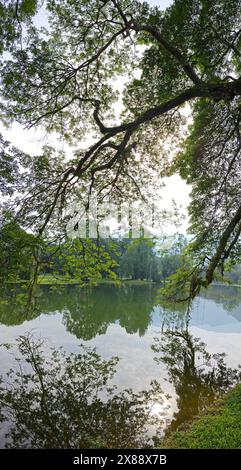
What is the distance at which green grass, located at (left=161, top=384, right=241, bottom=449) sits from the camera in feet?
14.7

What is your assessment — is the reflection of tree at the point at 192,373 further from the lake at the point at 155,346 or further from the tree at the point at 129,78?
the tree at the point at 129,78

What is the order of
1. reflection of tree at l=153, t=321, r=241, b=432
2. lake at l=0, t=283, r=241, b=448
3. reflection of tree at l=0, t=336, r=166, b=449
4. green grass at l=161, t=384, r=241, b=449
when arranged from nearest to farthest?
green grass at l=161, t=384, r=241, b=449
reflection of tree at l=0, t=336, r=166, b=449
reflection of tree at l=153, t=321, r=241, b=432
lake at l=0, t=283, r=241, b=448

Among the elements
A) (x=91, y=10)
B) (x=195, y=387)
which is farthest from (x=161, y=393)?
(x=91, y=10)

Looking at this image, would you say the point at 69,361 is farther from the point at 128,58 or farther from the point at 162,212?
the point at 128,58

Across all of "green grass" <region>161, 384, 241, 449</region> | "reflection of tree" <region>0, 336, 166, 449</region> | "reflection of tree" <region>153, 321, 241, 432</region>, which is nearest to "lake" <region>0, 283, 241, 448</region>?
"reflection of tree" <region>153, 321, 241, 432</region>

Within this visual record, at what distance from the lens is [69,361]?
32.9 feet

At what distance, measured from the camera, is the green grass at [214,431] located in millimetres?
4470

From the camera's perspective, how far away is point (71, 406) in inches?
281

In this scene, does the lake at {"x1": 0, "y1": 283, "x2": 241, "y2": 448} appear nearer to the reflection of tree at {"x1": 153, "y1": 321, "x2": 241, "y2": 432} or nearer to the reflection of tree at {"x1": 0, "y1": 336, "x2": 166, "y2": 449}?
the reflection of tree at {"x1": 153, "y1": 321, "x2": 241, "y2": 432}

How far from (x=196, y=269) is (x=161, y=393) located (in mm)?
3747

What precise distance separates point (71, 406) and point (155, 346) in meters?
6.25

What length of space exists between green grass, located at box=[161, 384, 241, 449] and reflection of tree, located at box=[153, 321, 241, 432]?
27.0 inches

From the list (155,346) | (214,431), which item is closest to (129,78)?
(214,431)
